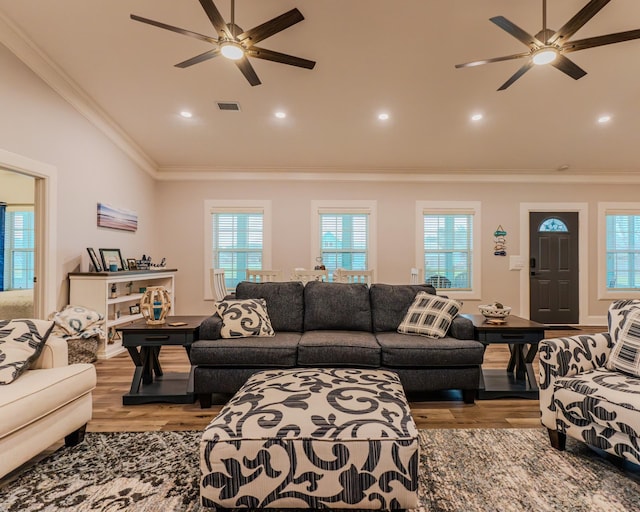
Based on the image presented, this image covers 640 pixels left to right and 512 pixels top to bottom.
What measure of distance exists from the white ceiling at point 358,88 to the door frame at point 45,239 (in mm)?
1123

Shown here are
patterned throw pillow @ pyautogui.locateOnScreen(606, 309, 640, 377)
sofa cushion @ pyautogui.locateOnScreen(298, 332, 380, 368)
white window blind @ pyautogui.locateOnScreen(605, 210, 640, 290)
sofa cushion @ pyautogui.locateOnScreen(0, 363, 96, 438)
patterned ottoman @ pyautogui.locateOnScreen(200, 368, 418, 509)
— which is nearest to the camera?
patterned ottoman @ pyautogui.locateOnScreen(200, 368, 418, 509)

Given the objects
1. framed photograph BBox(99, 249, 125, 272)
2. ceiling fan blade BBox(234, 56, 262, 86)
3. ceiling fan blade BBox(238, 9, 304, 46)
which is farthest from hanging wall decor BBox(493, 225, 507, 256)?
framed photograph BBox(99, 249, 125, 272)

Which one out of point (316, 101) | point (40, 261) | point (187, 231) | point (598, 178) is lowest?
point (40, 261)

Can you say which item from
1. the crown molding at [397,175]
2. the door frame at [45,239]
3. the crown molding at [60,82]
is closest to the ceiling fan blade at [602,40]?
the crown molding at [397,175]

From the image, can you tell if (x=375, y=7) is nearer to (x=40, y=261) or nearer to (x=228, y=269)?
(x=40, y=261)

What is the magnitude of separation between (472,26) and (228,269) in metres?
4.87

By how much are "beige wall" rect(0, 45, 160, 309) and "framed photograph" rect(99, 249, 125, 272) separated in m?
0.11

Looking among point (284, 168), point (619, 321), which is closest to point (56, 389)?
point (619, 321)

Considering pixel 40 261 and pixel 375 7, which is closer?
pixel 375 7

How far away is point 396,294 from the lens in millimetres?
3246

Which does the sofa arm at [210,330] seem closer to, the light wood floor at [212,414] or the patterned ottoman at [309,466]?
the light wood floor at [212,414]

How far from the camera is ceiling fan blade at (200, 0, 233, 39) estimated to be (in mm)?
2088

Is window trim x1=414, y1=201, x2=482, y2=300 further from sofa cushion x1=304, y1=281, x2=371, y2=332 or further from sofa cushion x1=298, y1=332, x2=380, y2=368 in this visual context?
sofa cushion x1=298, y1=332, x2=380, y2=368

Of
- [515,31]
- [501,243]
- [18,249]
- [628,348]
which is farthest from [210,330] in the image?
[501,243]
